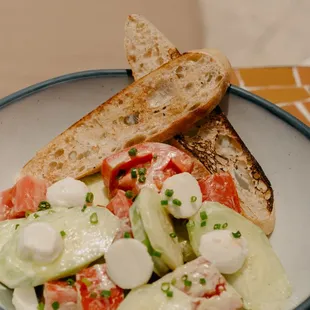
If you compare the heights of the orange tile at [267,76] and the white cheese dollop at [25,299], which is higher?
the orange tile at [267,76]

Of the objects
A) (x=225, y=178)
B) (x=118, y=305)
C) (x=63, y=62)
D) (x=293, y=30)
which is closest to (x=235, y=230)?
(x=225, y=178)

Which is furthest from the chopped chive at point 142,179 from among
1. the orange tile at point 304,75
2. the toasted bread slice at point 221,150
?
the orange tile at point 304,75

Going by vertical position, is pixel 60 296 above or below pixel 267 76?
below

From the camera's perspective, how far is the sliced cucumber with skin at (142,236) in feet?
3.71

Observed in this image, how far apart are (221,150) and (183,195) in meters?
0.39

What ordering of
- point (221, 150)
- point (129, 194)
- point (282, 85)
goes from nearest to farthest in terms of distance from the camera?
point (129, 194) < point (221, 150) < point (282, 85)

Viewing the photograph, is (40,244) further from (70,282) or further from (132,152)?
(132,152)

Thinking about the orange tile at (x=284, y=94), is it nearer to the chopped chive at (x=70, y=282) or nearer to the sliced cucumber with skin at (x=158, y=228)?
the sliced cucumber with skin at (x=158, y=228)

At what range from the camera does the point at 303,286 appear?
124cm

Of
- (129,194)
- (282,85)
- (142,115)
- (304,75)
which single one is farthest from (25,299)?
(304,75)

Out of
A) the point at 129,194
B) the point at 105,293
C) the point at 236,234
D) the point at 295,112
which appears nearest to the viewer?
the point at 105,293

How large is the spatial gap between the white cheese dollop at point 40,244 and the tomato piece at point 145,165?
0.26 metres

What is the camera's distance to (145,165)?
1372 mm

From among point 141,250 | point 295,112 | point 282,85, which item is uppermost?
point 282,85
